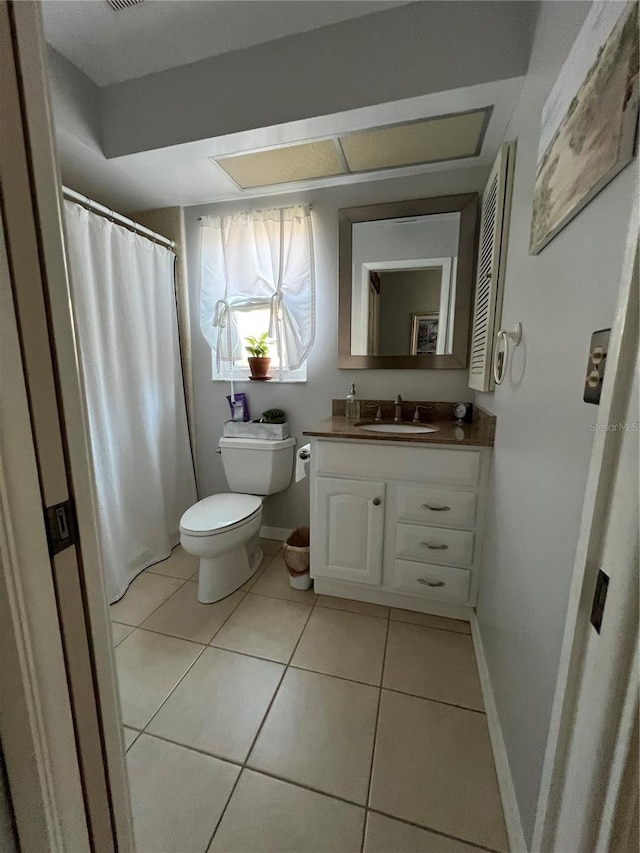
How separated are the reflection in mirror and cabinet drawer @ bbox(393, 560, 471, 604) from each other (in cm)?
111

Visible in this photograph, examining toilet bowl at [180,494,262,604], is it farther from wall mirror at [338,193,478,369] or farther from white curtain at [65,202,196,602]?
wall mirror at [338,193,478,369]

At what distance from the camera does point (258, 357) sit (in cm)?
197

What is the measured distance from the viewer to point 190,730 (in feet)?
3.50

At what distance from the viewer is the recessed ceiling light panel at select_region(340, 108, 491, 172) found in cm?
132

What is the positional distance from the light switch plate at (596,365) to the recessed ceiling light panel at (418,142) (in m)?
1.27

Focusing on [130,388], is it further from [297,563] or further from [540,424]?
[540,424]

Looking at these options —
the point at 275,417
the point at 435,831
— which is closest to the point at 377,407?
the point at 275,417

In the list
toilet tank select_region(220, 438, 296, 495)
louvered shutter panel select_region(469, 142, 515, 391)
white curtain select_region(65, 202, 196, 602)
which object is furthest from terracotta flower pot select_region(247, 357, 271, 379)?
louvered shutter panel select_region(469, 142, 515, 391)

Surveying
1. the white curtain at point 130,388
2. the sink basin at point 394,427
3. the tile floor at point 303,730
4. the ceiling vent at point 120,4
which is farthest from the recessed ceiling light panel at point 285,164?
the tile floor at point 303,730

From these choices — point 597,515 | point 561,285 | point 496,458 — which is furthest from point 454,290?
point 597,515

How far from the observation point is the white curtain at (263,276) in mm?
1872

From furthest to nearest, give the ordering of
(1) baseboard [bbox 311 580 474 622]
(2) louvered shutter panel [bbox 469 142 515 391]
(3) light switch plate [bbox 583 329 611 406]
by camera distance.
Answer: (1) baseboard [bbox 311 580 474 622], (2) louvered shutter panel [bbox 469 142 515 391], (3) light switch plate [bbox 583 329 611 406]

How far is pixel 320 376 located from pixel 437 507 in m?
1.01

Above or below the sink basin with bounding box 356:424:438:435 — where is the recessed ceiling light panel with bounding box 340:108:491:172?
above
